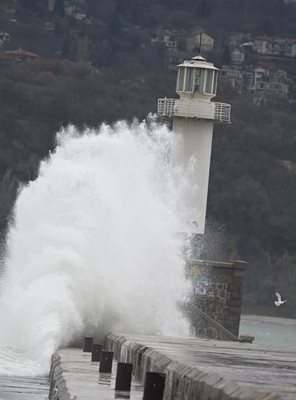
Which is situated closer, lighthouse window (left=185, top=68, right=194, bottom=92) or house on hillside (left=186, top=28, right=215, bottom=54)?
lighthouse window (left=185, top=68, right=194, bottom=92)

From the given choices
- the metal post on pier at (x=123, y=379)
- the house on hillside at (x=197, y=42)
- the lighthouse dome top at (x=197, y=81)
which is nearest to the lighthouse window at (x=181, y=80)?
the lighthouse dome top at (x=197, y=81)

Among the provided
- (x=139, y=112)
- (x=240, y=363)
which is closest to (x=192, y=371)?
(x=240, y=363)

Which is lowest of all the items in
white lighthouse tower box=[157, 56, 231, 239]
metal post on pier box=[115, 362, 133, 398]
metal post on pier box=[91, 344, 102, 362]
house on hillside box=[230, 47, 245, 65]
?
metal post on pier box=[91, 344, 102, 362]

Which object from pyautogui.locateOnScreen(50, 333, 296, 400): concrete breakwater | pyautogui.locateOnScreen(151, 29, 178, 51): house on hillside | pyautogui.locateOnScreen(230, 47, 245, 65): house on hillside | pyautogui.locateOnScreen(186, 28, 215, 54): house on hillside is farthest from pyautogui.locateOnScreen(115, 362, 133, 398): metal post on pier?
pyautogui.locateOnScreen(151, 29, 178, 51): house on hillside

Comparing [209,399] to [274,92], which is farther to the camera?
[274,92]

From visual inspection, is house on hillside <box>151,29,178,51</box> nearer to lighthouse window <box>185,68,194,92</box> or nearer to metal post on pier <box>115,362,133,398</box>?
lighthouse window <box>185,68,194,92</box>

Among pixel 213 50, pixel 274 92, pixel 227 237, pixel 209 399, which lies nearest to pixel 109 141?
pixel 209 399

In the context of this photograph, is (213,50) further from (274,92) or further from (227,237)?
(227,237)
